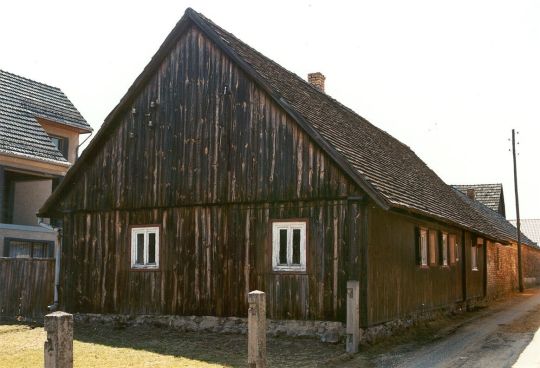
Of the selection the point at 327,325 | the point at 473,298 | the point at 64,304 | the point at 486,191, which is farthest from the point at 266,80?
the point at 486,191

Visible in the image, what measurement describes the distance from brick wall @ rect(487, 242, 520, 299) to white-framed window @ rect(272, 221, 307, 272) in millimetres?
17664

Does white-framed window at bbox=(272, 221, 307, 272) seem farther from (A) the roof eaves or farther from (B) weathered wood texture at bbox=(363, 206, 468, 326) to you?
(A) the roof eaves

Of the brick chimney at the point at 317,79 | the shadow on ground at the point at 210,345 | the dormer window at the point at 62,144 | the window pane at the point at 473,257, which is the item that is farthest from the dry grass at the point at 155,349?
the dormer window at the point at 62,144

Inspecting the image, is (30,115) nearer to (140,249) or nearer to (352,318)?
(140,249)

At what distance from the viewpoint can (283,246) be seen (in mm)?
15938

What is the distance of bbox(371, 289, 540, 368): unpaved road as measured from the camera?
12.6 meters

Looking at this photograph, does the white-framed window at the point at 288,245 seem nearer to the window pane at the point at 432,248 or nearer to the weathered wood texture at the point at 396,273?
the weathered wood texture at the point at 396,273

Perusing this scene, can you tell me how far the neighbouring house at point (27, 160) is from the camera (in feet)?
82.1

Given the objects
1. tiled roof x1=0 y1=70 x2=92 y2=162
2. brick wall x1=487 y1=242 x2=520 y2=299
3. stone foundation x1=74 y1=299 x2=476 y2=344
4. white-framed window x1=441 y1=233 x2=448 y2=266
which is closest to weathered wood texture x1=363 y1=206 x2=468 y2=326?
stone foundation x1=74 y1=299 x2=476 y2=344

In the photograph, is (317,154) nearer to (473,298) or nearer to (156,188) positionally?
(156,188)

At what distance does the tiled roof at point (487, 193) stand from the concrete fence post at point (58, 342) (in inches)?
1780

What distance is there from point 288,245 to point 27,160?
13.9 meters

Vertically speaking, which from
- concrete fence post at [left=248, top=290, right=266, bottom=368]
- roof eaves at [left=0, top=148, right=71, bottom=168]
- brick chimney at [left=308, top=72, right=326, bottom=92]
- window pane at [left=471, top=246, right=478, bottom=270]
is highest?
brick chimney at [left=308, top=72, right=326, bottom=92]

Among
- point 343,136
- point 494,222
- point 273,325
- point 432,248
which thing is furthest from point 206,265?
point 494,222
